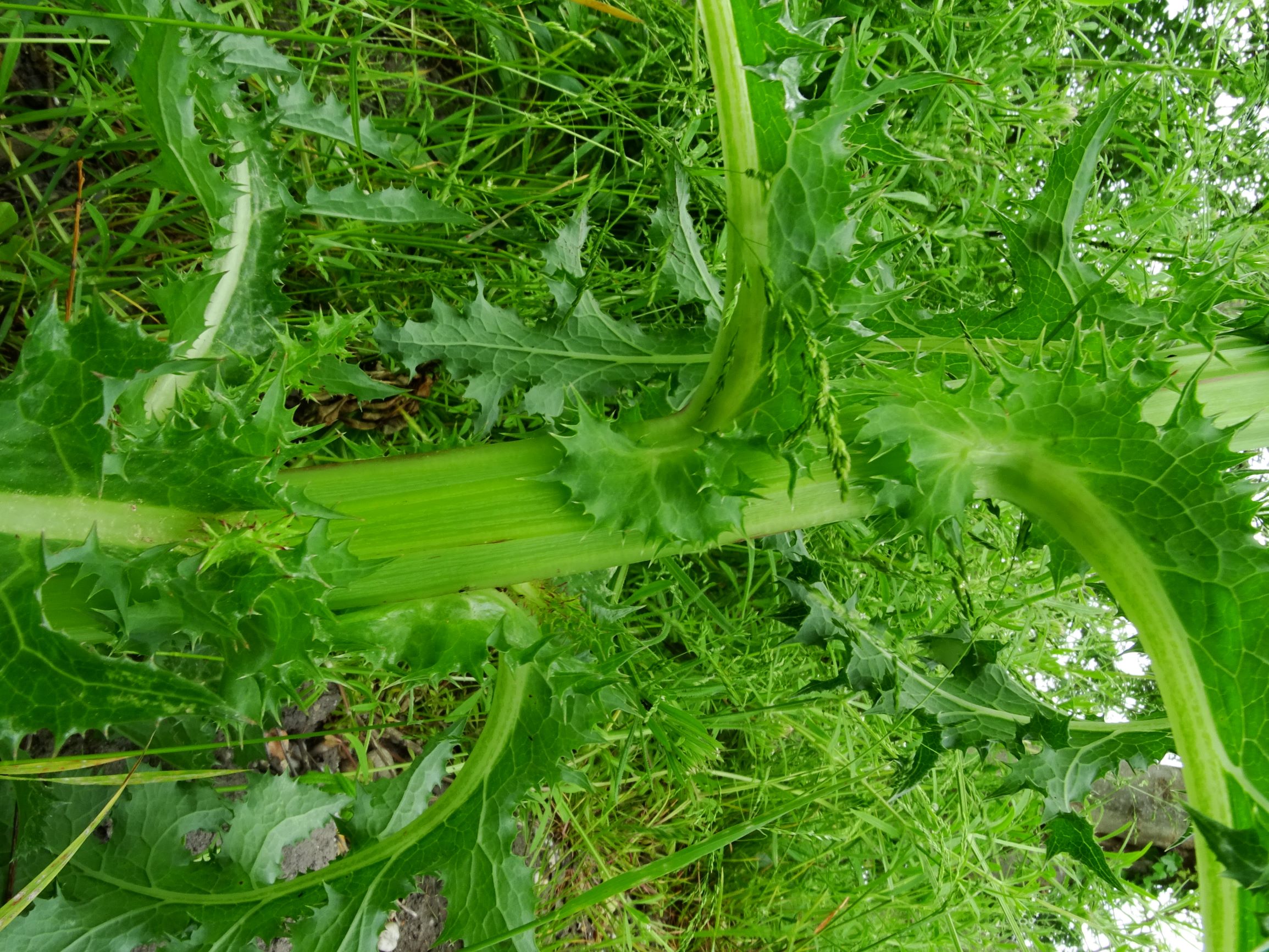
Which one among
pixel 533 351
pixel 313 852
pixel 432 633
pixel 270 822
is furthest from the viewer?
pixel 313 852

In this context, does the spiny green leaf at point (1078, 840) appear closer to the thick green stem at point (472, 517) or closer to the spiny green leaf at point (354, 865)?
the thick green stem at point (472, 517)

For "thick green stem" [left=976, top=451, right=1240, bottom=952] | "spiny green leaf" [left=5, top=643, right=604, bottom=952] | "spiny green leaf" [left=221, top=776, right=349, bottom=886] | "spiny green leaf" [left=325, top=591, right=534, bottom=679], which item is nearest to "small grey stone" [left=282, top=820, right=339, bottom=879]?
"spiny green leaf" [left=221, top=776, right=349, bottom=886]

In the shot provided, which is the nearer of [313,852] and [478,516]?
[478,516]

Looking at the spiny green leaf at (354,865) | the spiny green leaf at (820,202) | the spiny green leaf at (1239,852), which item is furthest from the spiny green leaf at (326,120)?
the spiny green leaf at (1239,852)

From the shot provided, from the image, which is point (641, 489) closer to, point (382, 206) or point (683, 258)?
point (683, 258)

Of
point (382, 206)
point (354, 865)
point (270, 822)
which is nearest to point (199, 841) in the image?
point (270, 822)

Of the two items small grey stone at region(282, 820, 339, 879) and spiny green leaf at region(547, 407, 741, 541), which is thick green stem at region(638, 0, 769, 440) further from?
small grey stone at region(282, 820, 339, 879)

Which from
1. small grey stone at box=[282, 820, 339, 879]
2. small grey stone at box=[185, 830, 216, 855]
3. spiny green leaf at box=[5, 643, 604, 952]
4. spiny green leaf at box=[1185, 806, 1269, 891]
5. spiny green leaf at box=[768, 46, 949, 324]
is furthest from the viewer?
small grey stone at box=[282, 820, 339, 879]

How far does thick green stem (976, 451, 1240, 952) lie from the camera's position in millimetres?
1064

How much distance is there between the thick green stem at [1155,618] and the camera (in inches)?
41.9

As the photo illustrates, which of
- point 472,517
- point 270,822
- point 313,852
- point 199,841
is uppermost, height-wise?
point 472,517

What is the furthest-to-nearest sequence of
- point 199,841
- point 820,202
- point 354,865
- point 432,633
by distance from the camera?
point 199,841
point 354,865
point 432,633
point 820,202

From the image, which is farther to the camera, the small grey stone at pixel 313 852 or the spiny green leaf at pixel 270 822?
the small grey stone at pixel 313 852

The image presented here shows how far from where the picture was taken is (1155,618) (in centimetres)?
117
